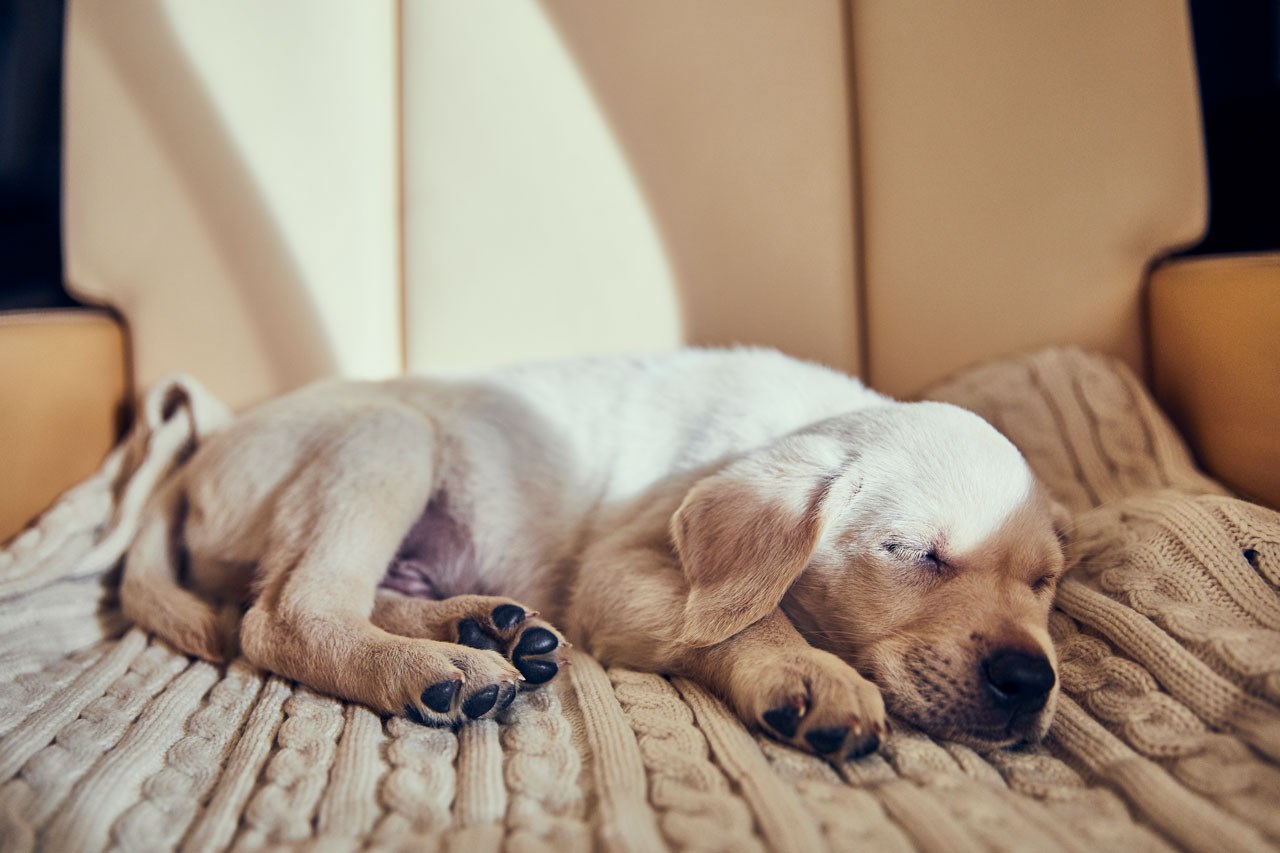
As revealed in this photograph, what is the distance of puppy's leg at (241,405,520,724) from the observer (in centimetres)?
151

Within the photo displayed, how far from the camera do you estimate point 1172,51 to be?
7.39 ft

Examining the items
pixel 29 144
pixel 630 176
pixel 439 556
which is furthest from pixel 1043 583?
pixel 29 144

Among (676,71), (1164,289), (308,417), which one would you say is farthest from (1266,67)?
(308,417)

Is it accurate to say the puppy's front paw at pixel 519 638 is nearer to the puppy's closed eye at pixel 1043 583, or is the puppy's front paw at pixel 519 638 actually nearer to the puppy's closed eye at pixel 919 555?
the puppy's closed eye at pixel 919 555

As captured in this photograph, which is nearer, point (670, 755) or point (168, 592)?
point (670, 755)

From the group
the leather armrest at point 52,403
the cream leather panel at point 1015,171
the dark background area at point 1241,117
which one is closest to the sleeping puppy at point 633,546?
the leather armrest at point 52,403

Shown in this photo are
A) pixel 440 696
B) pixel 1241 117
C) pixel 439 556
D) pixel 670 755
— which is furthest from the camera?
pixel 1241 117

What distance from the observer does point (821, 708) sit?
1.37 m

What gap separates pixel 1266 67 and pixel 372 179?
9.93ft

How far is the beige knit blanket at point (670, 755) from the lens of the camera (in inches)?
44.3

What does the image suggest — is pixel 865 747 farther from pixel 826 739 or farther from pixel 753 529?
pixel 753 529

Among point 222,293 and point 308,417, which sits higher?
point 222,293

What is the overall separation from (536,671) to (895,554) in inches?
28.0

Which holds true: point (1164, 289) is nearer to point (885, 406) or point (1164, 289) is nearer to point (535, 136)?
point (885, 406)
